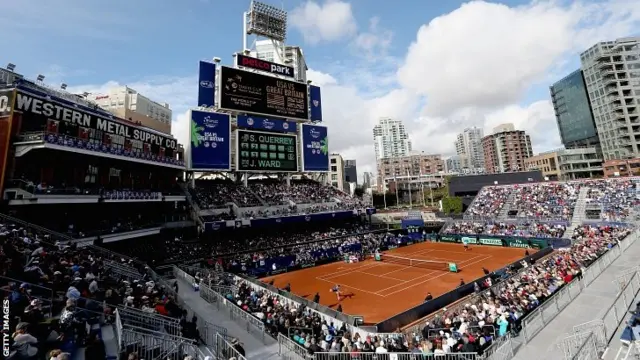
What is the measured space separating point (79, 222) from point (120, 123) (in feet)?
33.6

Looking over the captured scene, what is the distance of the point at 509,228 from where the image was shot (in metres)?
47.7

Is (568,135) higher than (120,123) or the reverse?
higher

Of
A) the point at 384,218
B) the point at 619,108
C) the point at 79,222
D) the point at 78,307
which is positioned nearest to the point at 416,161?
the point at 619,108

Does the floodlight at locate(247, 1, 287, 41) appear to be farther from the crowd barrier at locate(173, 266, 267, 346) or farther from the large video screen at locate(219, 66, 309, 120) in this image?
the crowd barrier at locate(173, 266, 267, 346)

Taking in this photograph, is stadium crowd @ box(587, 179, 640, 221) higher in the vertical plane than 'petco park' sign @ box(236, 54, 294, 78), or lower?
lower

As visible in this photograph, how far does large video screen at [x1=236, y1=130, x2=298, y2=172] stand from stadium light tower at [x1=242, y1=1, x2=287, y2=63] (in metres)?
19.1

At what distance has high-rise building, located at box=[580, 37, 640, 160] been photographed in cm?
7812

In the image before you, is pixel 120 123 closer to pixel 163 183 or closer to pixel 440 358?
pixel 163 183

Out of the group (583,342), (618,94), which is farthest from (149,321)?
(618,94)

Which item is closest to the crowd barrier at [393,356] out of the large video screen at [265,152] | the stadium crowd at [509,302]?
the stadium crowd at [509,302]

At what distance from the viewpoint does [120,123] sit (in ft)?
106

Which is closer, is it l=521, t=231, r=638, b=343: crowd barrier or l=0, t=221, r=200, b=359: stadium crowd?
l=0, t=221, r=200, b=359: stadium crowd

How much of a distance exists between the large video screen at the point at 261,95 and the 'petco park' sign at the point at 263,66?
163cm

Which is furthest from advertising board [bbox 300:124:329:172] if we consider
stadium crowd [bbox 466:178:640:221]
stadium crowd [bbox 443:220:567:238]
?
stadium crowd [bbox 466:178:640:221]
